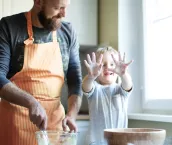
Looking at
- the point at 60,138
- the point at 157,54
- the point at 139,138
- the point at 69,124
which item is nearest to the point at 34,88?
the point at 69,124

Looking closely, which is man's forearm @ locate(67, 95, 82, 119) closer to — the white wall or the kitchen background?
the kitchen background

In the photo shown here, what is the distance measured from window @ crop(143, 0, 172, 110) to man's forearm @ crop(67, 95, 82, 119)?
2.43ft

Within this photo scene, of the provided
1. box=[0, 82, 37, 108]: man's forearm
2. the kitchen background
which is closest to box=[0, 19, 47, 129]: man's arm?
box=[0, 82, 37, 108]: man's forearm

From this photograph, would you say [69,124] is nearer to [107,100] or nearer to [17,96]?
[17,96]

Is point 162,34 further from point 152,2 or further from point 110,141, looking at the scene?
point 110,141

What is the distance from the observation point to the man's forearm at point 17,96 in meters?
1.02

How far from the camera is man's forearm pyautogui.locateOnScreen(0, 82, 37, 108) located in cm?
102

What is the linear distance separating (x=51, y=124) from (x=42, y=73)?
19 centimetres

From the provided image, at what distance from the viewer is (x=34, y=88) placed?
1195mm

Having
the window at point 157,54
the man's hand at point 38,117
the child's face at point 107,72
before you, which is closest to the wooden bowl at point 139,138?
the man's hand at point 38,117

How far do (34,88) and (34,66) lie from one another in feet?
0.26

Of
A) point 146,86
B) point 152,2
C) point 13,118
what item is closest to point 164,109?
point 146,86

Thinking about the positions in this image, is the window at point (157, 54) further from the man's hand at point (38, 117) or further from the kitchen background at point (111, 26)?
the man's hand at point (38, 117)

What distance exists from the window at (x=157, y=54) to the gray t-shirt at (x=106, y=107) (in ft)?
1.30
